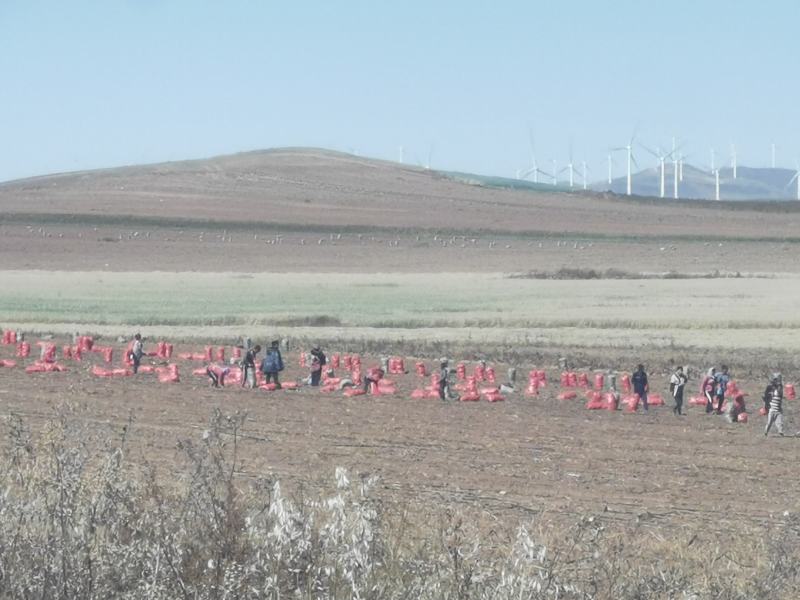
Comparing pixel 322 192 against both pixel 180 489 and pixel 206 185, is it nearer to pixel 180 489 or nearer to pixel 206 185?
pixel 206 185

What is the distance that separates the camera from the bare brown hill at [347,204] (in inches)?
4158

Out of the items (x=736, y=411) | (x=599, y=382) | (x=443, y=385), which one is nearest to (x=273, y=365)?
(x=443, y=385)

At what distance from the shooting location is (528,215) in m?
116

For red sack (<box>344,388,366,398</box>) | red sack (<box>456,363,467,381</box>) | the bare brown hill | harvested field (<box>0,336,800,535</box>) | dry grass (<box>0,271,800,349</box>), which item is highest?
the bare brown hill

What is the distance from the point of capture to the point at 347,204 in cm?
11981

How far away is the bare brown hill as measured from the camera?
105625mm

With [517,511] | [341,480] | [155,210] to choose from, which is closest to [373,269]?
[155,210]

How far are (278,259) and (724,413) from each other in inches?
2527

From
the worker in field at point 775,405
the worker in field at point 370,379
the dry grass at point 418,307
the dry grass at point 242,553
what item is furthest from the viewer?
the dry grass at point 418,307

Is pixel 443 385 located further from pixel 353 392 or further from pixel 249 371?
pixel 249 371

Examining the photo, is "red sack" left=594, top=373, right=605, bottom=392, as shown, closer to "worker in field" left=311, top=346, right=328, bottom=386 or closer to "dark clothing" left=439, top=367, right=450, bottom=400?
"dark clothing" left=439, top=367, right=450, bottom=400

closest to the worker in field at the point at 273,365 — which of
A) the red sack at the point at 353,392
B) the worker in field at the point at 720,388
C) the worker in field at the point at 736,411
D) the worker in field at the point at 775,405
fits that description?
the red sack at the point at 353,392

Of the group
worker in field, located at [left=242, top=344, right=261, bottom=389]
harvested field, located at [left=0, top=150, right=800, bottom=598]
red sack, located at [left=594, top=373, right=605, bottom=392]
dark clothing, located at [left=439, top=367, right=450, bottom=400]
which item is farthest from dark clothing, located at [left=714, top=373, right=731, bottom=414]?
worker in field, located at [left=242, top=344, right=261, bottom=389]

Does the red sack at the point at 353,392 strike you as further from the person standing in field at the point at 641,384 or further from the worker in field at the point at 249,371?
the person standing in field at the point at 641,384
